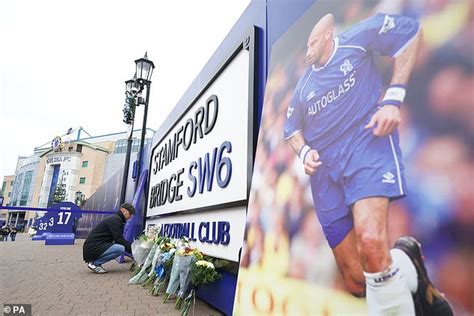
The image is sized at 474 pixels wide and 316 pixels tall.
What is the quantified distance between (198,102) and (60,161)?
169 feet

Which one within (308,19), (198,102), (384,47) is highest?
(198,102)

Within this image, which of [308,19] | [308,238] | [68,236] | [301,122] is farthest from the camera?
[68,236]

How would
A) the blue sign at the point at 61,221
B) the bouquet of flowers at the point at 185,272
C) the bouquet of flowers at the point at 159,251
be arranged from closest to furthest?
1. the bouquet of flowers at the point at 185,272
2. the bouquet of flowers at the point at 159,251
3. the blue sign at the point at 61,221

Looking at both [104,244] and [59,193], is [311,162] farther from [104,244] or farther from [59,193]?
[59,193]

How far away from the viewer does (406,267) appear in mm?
1032

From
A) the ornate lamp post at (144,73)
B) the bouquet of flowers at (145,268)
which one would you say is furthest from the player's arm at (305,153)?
the ornate lamp post at (144,73)

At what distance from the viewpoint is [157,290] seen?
11.8 ft

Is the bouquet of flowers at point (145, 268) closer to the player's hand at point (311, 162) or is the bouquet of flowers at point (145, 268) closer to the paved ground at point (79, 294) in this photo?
the paved ground at point (79, 294)

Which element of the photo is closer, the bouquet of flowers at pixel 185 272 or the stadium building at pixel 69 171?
the bouquet of flowers at pixel 185 272

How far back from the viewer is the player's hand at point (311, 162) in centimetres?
159

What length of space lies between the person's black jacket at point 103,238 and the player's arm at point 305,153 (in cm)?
440

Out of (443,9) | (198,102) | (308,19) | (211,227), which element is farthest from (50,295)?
(443,9)

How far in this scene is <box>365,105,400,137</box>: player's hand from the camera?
1178 millimetres

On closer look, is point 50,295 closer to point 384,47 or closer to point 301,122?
point 301,122
